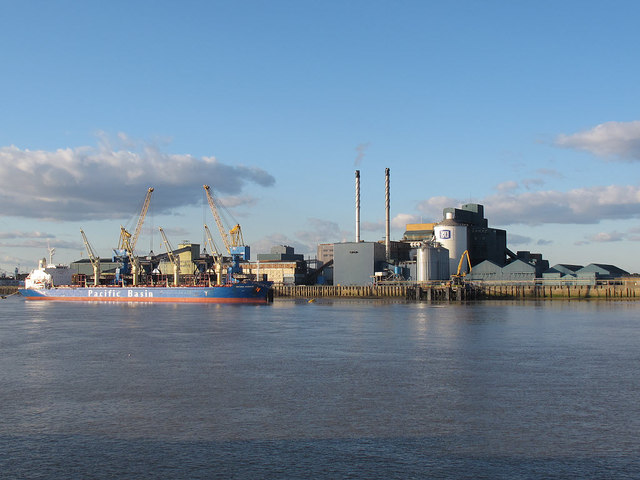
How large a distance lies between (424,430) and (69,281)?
144529 mm

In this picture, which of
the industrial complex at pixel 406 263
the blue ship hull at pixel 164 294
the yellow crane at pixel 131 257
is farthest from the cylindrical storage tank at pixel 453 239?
the yellow crane at pixel 131 257

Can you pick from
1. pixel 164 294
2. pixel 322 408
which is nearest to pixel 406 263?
pixel 164 294

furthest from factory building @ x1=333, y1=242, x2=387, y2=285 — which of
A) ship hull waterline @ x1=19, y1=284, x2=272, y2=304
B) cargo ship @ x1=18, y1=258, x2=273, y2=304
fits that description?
ship hull waterline @ x1=19, y1=284, x2=272, y2=304

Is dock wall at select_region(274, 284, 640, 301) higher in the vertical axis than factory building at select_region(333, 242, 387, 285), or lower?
Result: lower

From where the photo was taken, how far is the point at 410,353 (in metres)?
38.9

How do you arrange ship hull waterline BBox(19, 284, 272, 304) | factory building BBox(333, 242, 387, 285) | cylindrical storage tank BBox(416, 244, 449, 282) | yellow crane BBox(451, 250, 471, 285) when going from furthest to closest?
factory building BBox(333, 242, 387, 285)
cylindrical storage tank BBox(416, 244, 449, 282)
yellow crane BBox(451, 250, 471, 285)
ship hull waterline BBox(19, 284, 272, 304)

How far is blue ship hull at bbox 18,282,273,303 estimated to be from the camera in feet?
378

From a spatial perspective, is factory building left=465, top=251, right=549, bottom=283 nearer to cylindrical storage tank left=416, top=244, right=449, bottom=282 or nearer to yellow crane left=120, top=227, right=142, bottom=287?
cylindrical storage tank left=416, top=244, right=449, bottom=282

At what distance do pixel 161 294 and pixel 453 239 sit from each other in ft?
200

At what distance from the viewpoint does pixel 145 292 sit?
412 feet

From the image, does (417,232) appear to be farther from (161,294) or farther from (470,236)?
(161,294)

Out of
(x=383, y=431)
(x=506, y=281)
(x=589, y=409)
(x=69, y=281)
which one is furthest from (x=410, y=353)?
(x=69, y=281)

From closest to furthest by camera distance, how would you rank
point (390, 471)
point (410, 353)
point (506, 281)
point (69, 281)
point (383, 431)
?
point (390, 471), point (383, 431), point (410, 353), point (506, 281), point (69, 281)

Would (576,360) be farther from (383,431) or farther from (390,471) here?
(390,471)
